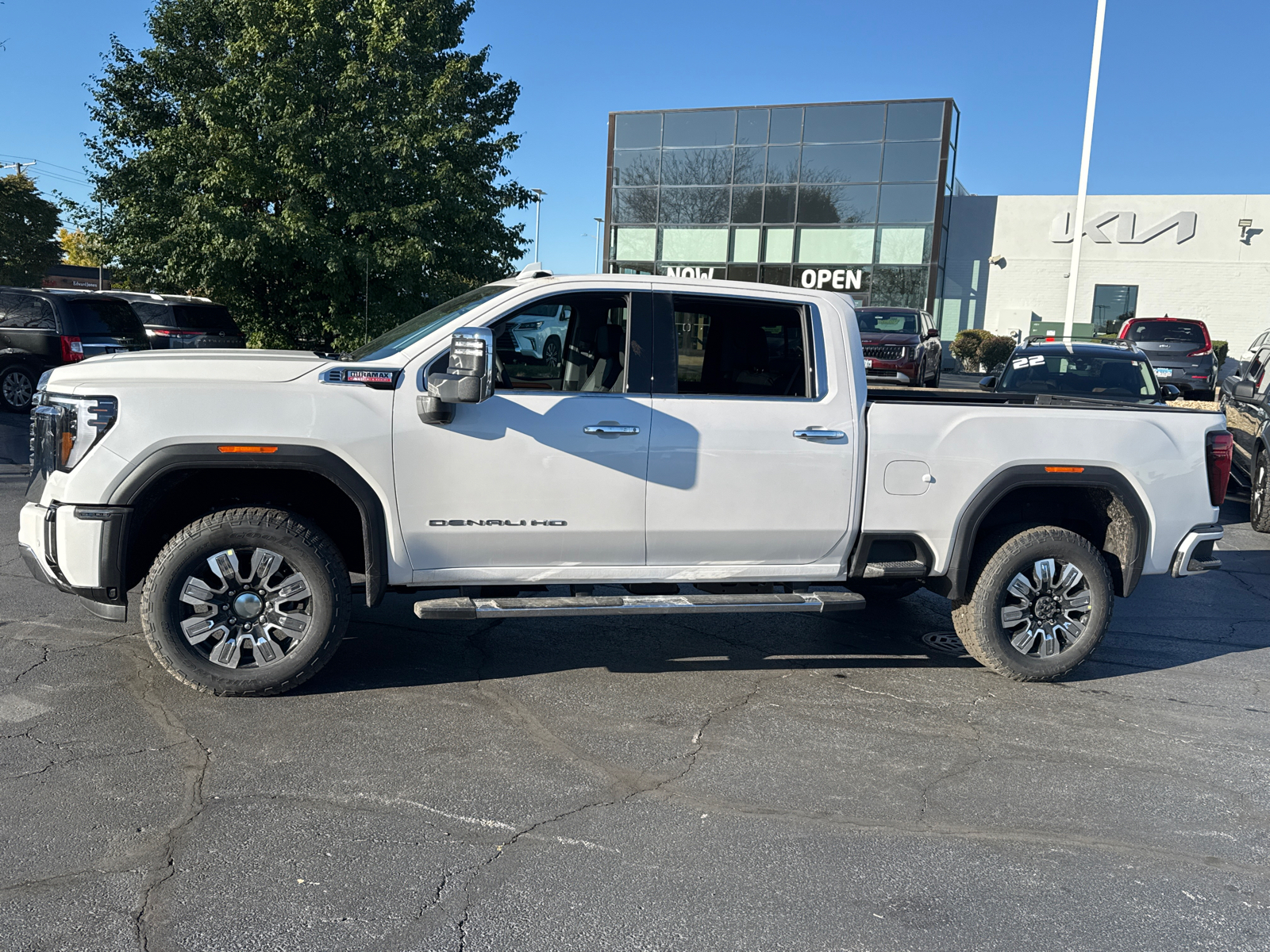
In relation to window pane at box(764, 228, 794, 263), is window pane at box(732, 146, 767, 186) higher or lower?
higher

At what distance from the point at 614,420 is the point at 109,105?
21.4m

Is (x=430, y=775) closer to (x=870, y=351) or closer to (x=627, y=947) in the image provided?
(x=627, y=947)

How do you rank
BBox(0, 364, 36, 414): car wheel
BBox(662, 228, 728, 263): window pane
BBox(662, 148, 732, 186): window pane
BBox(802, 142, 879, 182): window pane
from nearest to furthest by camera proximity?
BBox(0, 364, 36, 414): car wheel, BBox(802, 142, 879, 182): window pane, BBox(662, 148, 732, 186): window pane, BBox(662, 228, 728, 263): window pane

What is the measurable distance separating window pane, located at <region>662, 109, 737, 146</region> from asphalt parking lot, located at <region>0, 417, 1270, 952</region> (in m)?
30.6

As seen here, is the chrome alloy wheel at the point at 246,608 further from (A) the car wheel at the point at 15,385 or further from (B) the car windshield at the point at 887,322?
(B) the car windshield at the point at 887,322

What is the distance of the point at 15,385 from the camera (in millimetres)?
14570

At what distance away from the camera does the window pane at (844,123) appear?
32.5 m

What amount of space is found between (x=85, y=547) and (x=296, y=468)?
949 millimetres

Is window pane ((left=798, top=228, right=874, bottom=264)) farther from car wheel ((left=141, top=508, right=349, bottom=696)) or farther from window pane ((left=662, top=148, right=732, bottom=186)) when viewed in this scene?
car wheel ((left=141, top=508, right=349, bottom=696))

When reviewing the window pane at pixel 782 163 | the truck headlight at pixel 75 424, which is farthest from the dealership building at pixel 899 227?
the truck headlight at pixel 75 424

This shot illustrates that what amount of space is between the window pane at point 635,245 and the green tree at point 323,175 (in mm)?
14878

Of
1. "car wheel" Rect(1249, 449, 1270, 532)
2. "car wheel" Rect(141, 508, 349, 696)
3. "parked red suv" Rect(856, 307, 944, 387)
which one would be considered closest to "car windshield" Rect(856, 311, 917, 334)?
"parked red suv" Rect(856, 307, 944, 387)

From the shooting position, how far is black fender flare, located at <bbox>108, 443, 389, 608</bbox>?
4.52 m

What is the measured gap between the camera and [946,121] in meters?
31.7
